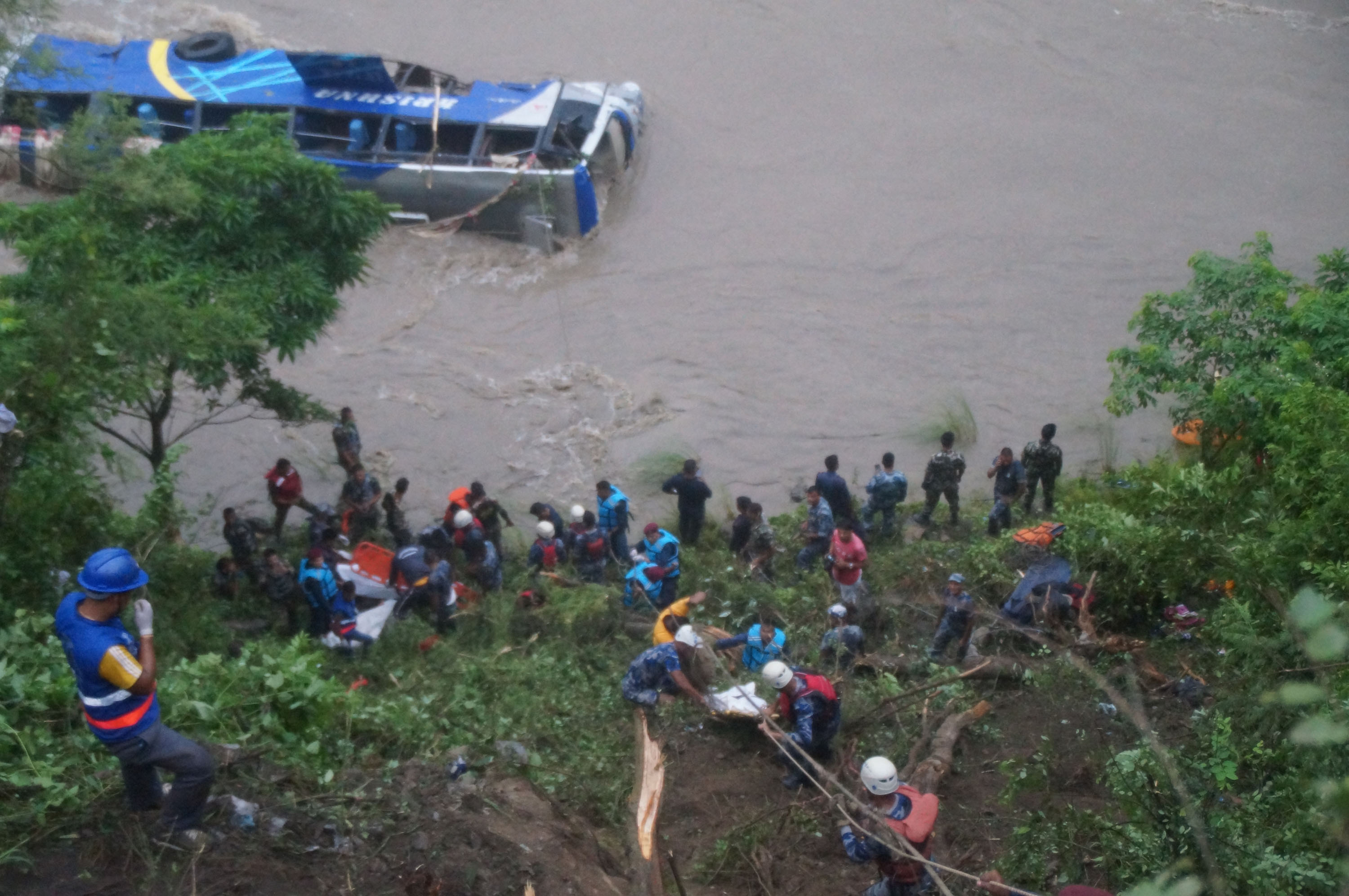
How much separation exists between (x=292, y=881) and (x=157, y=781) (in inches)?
30.5

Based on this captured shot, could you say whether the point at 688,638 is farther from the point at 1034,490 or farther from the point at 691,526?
the point at 1034,490

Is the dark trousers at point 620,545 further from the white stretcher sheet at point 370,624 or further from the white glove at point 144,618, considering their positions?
the white glove at point 144,618

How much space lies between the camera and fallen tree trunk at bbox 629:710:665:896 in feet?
16.7

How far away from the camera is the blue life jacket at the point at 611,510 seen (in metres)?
11.0

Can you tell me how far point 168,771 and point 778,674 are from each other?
3.50 m

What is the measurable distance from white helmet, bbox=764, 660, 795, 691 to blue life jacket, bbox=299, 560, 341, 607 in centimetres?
445

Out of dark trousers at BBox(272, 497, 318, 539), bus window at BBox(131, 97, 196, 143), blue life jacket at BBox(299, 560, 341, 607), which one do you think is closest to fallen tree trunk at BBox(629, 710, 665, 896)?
blue life jacket at BBox(299, 560, 341, 607)

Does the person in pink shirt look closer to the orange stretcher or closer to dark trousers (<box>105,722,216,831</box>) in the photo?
the orange stretcher

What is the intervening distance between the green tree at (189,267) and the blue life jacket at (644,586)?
3.83m

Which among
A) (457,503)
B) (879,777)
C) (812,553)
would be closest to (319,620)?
(457,503)

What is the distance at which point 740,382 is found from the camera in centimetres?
1520

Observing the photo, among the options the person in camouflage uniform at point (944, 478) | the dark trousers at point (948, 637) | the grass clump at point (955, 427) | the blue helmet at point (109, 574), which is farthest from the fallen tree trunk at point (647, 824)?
the grass clump at point (955, 427)

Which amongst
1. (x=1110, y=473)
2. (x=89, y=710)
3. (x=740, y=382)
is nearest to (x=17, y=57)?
(x=740, y=382)

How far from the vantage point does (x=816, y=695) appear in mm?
7043
